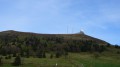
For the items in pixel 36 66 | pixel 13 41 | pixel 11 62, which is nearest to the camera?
pixel 36 66

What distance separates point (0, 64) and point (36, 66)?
13.7 metres

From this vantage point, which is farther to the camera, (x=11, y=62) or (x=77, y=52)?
(x=77, y=52)

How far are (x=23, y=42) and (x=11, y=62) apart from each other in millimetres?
67587

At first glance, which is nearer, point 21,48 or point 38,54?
point 38,54

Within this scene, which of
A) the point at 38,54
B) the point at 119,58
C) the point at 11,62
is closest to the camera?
the point at 11,62

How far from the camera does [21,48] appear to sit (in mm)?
171750

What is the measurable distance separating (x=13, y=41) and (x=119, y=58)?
203 ft

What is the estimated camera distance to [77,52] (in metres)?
183

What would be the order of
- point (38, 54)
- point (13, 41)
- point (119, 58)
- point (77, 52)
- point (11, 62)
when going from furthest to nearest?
A: point (13, 41)
point (77, 52)
point (119, 58)
point (38, 54)
point (11, 62)

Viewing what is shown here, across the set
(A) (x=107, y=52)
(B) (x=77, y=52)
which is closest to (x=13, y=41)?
(B) (x=77, y=52)

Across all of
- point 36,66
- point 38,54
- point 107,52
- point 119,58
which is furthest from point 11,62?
point 107,52

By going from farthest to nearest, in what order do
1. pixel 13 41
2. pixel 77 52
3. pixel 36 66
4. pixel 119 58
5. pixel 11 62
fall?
pixel 13 41 < pixel 77 52 < pixel 119 58 < pixel 11 62 < pixel 36 66

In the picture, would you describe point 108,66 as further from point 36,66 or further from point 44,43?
point 44,43

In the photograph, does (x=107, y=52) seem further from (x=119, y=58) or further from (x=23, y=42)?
(x=23, y=42)
